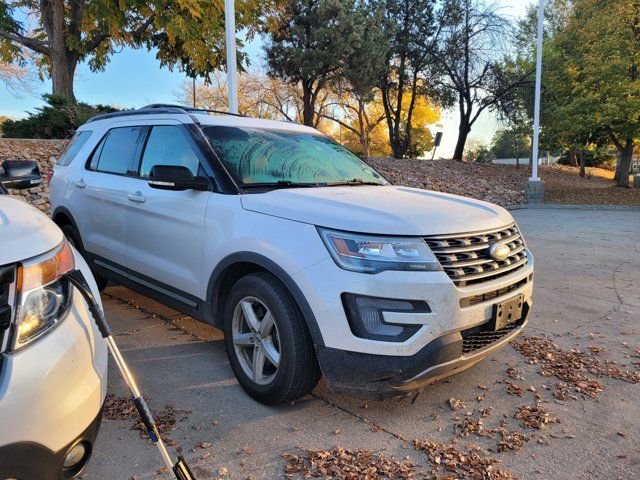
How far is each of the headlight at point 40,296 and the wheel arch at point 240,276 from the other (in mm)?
1103

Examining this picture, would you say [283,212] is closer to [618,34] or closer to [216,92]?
[618,34]

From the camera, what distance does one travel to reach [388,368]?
2477mm

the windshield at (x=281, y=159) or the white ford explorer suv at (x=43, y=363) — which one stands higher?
the windshield at (x=281, y=159)

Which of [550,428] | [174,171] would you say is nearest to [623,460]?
[550,428]

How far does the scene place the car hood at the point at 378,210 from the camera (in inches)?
100

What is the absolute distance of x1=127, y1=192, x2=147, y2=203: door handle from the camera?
3.78 m

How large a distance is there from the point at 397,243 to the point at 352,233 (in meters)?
0.24

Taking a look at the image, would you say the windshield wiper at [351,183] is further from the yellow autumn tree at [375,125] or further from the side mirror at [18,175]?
the yellow autumn tree at [375,125]

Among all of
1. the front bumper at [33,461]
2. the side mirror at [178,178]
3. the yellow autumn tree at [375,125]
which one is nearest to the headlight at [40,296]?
the front bumper at [33,461]

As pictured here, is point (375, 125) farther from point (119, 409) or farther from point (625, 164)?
point (119, 409)

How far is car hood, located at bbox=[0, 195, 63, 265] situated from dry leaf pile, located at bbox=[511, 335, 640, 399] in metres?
3.13

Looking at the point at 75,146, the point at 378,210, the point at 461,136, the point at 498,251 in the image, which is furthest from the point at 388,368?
the point at 461,136

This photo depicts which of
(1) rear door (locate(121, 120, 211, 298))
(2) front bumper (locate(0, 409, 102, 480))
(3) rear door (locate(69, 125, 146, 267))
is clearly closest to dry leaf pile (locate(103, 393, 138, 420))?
(1) rear door (locate(121, 120, 211, 298))

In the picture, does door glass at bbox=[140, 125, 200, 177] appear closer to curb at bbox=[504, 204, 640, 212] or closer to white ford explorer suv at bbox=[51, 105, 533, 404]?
white ford explorer suv at bbox=[51, 105, 533, 404]
